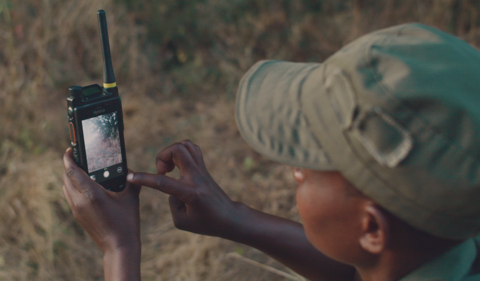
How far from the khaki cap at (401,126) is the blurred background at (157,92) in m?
1.78

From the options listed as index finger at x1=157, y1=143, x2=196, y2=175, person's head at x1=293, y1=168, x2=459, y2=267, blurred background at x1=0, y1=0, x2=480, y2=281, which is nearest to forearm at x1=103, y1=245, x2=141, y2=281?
index finger at x1=157, y1=143, x2=196, y2=175

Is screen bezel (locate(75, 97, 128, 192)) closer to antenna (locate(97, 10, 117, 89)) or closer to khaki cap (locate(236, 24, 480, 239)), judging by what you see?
antenna (locate(97, 10, 117, 89))

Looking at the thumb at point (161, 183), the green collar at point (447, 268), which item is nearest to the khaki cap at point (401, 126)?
the green collar at point (447, 268)

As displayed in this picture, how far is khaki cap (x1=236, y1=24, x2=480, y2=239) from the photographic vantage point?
0.81m

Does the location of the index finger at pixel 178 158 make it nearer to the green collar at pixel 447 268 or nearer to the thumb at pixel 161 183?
the thumb at pixel 161 183

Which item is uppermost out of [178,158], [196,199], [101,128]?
[101,128]

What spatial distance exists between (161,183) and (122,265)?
23 centimetres

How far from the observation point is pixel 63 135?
136 inches

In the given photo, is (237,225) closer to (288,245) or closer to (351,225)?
(288,245)

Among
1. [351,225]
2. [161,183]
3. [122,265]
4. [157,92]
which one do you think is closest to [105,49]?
[161,183]

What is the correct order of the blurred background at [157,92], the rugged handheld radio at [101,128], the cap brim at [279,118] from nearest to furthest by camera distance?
1. the cap brim at [279,118]
2. the rugged handheld radio at [101,128]
3. the blurred background at [157,92]

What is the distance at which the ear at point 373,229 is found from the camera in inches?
36.9

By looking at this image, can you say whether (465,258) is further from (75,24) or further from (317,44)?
(317,44)

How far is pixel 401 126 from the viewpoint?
0.82 m
